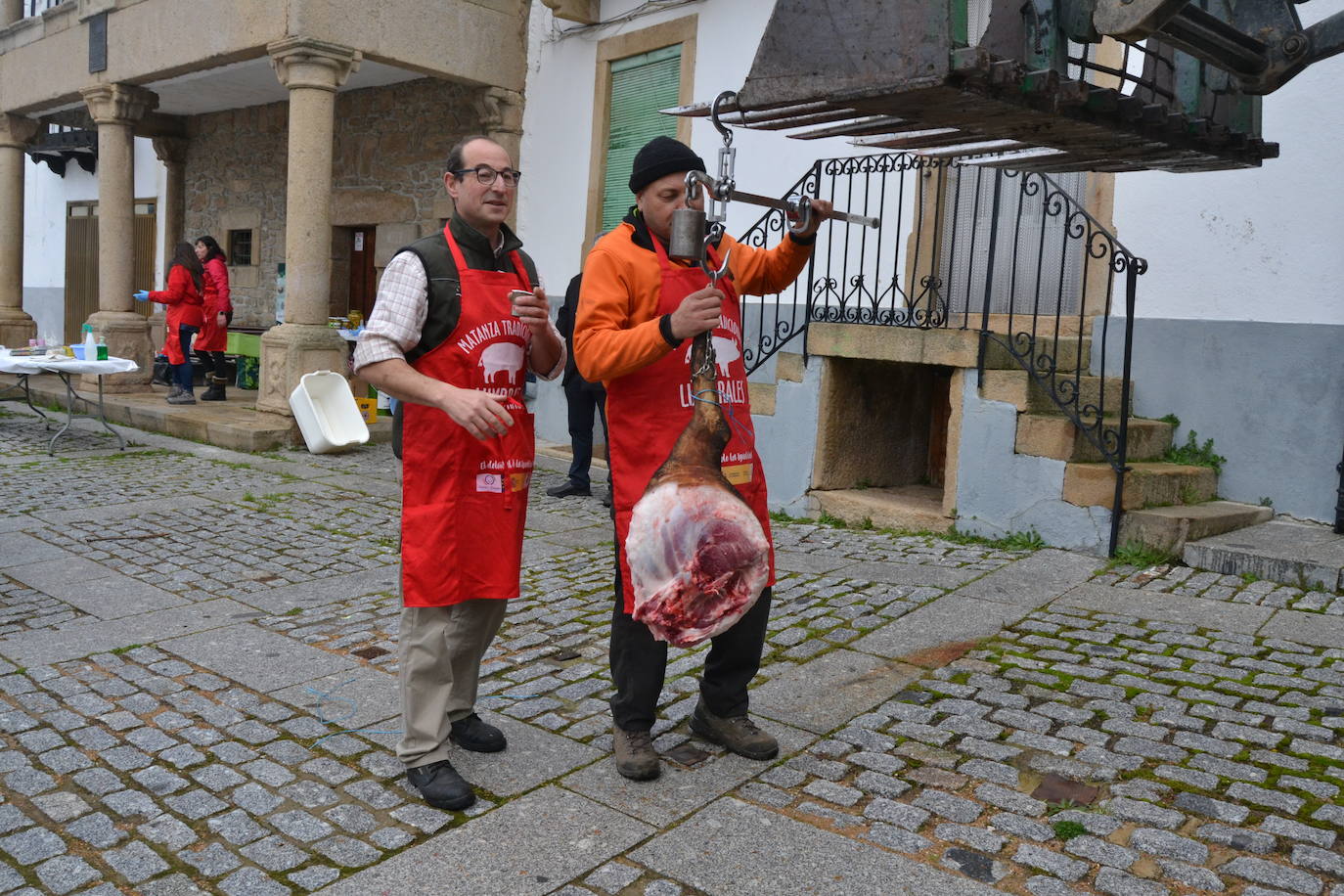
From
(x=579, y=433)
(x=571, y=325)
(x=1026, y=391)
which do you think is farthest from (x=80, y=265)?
(x=1026, y=391)

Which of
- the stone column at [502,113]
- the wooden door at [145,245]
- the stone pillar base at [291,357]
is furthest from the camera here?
the wooden door at [145,245]

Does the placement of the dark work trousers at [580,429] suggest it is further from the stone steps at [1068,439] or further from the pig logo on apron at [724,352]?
the pig logo on apron at [724,352]

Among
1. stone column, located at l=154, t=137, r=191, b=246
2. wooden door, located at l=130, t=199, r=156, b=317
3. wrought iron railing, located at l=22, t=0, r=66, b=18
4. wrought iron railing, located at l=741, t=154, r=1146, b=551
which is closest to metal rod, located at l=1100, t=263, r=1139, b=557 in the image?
wrought iron railing, located at l=741, t=154, r=1146, b=551

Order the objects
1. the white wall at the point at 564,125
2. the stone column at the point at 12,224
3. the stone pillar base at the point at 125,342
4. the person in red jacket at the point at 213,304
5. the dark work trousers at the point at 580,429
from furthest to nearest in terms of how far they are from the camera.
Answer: the stone column at the point at 12,224 → the stone pillar base at the point at 125,342 → the person in red jacket at the point at 213,304 → the white wall at the point at 564,125 → the dark work trousers at the point at 580,429

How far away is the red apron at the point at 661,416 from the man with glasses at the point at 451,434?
299 millimetres

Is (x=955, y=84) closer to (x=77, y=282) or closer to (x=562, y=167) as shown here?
(x=562, y=167)

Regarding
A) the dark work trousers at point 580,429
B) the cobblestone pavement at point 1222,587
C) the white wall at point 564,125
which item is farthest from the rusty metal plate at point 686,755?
the white wall at point 564,125

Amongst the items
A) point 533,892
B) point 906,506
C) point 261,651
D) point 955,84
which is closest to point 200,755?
point 261,651

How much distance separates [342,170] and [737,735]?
12.2 m

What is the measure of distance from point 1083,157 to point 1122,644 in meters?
2.91

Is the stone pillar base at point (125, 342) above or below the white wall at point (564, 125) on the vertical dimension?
below

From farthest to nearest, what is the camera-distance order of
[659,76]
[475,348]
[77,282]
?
[77,282], [659,76], [475,348]

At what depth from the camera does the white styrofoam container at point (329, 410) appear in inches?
384

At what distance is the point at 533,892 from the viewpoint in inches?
105
